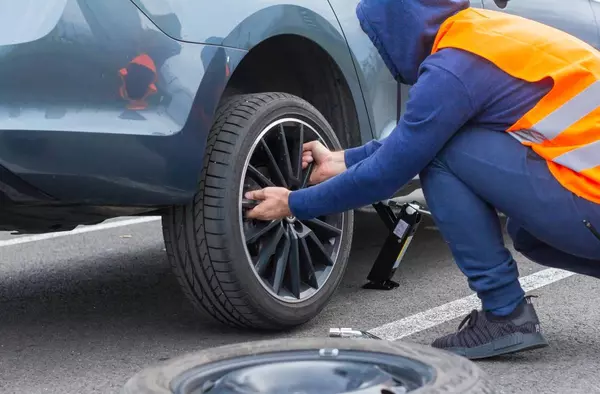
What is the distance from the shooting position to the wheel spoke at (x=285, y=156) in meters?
3.05

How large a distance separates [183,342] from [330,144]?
778 millimetres

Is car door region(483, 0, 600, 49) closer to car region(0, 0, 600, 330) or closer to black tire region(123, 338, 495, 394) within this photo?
car region(0, 0, 600, 330)

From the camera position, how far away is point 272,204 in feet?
9.09

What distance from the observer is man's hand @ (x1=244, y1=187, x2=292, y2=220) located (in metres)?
2.76

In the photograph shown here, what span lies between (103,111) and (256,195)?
52 centimetres

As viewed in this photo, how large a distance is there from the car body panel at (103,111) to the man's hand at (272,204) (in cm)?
20

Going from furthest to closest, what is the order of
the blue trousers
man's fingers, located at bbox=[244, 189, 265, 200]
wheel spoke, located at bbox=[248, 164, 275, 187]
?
1. wheel spoke, located at bbox=[248, 164, 275, 187]
2. man's fingers, located at bbox=[244, 189, 265, 200]
3. the blue trousers

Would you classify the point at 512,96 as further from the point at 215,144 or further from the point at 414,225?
the point at 414,225

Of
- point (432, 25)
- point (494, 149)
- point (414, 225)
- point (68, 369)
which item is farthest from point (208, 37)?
point (414, 225)

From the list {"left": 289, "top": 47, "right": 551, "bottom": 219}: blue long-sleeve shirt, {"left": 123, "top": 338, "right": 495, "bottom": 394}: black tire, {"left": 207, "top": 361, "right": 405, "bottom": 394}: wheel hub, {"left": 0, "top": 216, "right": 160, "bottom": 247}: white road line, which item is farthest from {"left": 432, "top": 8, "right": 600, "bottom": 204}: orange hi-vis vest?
{"left": 0, "top": 216, "right": 160, "bottom": 247}: white road line

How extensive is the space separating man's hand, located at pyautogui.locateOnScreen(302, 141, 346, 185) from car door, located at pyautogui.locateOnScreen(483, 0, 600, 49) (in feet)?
4.03

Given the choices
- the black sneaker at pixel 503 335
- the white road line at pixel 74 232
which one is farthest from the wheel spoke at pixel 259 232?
the white road line at pixel 74 232

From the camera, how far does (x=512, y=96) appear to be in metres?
2.54

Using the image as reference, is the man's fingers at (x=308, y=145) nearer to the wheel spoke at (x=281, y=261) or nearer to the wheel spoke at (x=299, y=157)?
the wheel spoke at (x=299, y=157)
